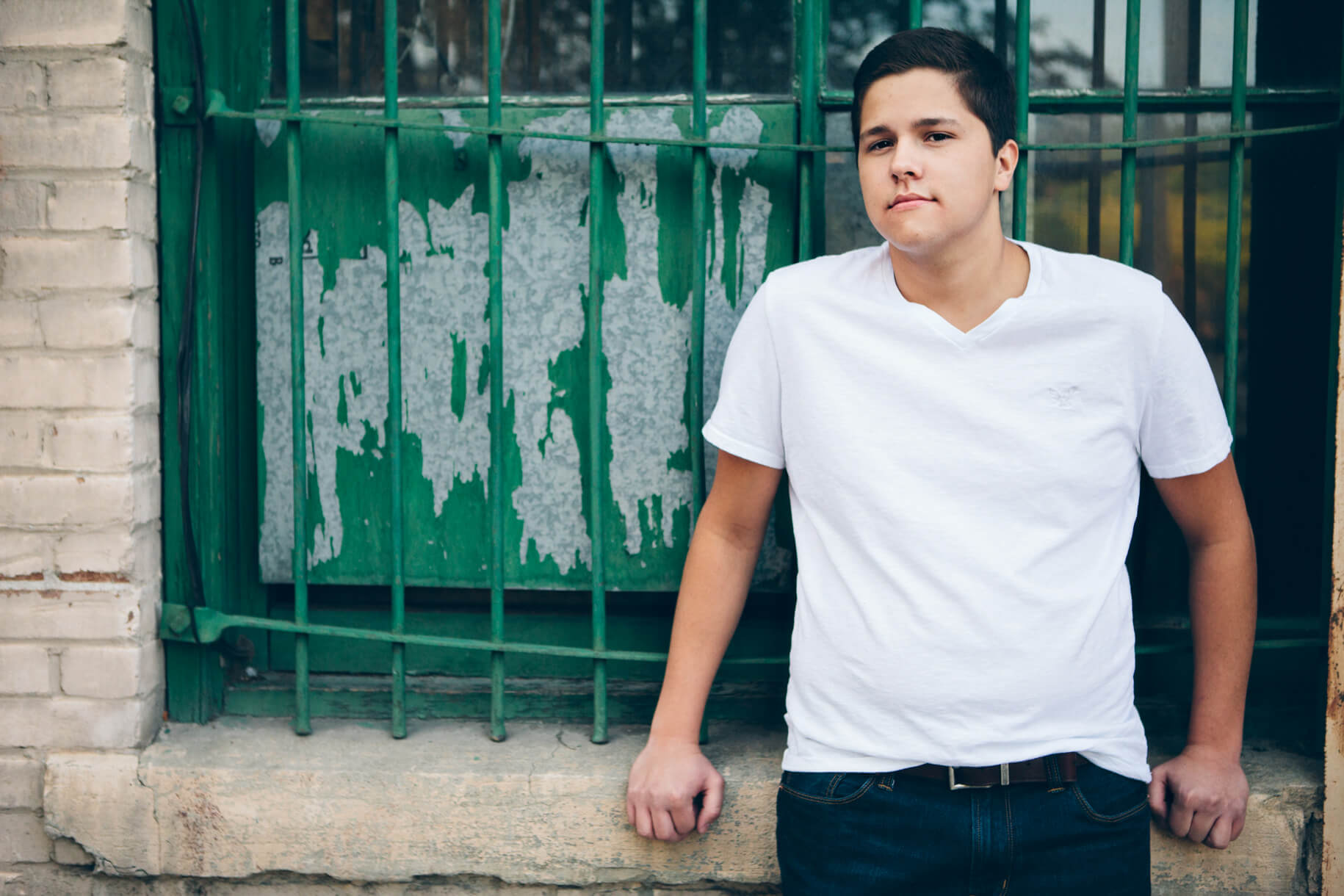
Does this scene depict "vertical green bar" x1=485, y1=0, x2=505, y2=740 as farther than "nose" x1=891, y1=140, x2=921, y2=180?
Yes

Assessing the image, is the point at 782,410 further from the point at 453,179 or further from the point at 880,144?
the point at 453,179

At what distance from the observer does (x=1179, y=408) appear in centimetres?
169

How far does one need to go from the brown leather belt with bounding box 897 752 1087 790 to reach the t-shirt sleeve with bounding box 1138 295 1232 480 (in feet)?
1.76

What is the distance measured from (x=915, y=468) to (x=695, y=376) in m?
0.58

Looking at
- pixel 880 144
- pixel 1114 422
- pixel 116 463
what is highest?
pixel 880 144

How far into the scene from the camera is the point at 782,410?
174cm

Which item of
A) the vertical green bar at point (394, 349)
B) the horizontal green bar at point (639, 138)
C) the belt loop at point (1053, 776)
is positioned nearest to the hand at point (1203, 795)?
the belt loop at point (1053, 776)

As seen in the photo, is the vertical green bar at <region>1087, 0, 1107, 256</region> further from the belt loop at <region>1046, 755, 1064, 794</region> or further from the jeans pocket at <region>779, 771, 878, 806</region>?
the jeans pocket at <region>779, 771, 878, 806</region>

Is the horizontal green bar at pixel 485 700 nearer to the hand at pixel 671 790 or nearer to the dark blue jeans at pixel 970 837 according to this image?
the hand at pixel 671 790

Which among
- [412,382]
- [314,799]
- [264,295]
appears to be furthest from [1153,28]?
[314,799]

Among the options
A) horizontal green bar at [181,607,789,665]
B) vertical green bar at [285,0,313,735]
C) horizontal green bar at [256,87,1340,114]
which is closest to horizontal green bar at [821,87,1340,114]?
horizontal green bar at [256,87,1340,114]

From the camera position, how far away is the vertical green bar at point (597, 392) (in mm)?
2041

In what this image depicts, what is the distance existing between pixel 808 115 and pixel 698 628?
1.07m

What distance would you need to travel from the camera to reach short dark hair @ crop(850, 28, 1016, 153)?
5.43ft
